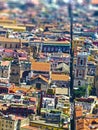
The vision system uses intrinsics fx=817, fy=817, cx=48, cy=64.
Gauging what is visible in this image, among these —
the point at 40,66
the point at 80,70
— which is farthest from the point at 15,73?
the point at 80,70

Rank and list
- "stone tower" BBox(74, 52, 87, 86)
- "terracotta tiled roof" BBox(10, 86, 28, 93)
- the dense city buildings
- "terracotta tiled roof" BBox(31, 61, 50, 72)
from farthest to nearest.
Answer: "terracotta tiled roof" BBox(31, 61, 50, 72) → "stone tower" BBox(74, 52, 87, 86) → "terracotta tiled roof" BBox(10, 86, 28, 93) → the dense city buildings

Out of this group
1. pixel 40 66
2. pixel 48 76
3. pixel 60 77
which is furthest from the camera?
pixel 40 66

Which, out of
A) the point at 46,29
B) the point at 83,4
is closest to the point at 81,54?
the point at 46,29

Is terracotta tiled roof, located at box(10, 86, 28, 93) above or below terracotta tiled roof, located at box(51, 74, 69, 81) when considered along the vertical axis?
below

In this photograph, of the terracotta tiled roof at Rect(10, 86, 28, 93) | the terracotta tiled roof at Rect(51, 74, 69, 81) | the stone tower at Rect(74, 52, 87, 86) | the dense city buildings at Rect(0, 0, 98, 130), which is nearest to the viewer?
the dense city buildings at Rect(0, 0, 98, 130)

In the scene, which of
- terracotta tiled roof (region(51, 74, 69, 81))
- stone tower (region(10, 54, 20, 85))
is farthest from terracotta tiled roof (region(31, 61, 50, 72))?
stone tower (region(10, 54, 20, 85))

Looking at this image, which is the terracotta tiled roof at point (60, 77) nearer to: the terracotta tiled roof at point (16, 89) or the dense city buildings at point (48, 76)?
the dense city buildings at point (48, 76)

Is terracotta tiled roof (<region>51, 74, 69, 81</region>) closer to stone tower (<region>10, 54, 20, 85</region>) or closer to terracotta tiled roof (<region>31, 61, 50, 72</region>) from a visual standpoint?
terracotta tiled roof (<region>31, 61, 50, 72</region>)

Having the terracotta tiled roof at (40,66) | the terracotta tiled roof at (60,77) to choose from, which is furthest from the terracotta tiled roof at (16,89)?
the terracotta tiled roof at (40,66)

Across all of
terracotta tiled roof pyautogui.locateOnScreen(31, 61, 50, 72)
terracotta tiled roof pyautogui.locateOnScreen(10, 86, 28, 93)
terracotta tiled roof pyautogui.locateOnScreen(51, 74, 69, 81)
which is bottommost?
terracotta tiled roof pyautogui.locateOnScreen(10, 86, 28, 93)

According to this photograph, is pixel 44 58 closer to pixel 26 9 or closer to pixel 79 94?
pixel 79 94

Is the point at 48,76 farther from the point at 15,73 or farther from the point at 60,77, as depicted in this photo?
the point at 15,73
